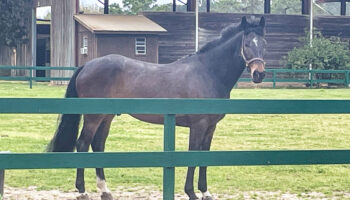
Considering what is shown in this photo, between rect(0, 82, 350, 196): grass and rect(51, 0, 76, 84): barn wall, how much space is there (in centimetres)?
1573

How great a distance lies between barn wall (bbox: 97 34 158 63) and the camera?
111 ft

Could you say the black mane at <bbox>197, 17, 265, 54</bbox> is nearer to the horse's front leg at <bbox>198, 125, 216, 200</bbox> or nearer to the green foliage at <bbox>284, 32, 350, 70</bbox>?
the horse's front leg at <bbox>198, 125, 216, 200</bbox>

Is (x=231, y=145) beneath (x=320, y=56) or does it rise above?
beneath

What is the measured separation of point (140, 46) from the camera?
3494cm

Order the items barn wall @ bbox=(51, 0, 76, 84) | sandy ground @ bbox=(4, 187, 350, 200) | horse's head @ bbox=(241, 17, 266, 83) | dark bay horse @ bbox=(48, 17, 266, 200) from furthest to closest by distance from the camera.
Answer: barn wall @ bbox=(51, 0, 76, 84)
horse's head @ bbox=(241, 17, 266, 83)
dark bay horse @ bbox=(48, 17, 266, 200)
sandy ground @ bbox=(4, 187, 350, 200)

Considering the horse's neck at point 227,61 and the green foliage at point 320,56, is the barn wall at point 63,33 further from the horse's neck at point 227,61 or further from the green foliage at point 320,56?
the horse's neck at point 227,61

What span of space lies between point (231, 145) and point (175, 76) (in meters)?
4.79

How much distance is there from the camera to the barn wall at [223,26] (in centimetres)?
3494

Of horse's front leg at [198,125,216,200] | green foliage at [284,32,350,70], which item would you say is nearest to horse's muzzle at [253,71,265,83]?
horse's front leg at [198,125,216,200]

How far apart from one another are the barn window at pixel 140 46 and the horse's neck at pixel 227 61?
26390 mm

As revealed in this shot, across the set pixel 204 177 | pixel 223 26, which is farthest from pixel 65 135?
pixel 223 26

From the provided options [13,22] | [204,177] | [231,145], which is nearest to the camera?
[204,177]

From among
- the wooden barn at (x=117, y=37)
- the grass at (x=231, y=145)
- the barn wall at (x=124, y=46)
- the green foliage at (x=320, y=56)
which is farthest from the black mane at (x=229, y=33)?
the green foliage at (x=320, y=56)

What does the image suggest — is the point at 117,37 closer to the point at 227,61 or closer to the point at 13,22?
the point at 13,22
